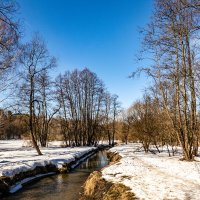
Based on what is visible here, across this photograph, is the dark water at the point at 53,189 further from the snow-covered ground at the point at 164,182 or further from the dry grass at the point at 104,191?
the snow-covered ground at the point at 164,182

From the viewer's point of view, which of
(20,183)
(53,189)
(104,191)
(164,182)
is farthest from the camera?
(20,183)

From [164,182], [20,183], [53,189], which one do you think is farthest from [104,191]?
[20,183]

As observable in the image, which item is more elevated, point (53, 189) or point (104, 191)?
point (104, 191)

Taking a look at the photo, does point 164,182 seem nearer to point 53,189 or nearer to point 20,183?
point 53,189

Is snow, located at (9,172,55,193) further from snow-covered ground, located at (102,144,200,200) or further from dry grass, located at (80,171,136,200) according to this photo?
snow-covered ground, located at (102,144,200,200)

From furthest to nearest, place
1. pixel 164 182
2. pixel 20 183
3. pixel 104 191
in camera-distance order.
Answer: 1. pixel 20 183
2. pixel 104 191
3. pixel 164 182

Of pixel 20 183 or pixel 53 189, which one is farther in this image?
pixel 20 183

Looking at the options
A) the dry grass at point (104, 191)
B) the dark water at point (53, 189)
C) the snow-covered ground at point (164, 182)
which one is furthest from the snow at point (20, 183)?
the snow-covered ground at point (164, 182)

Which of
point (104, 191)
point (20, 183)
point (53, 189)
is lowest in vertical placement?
point (53, 189)

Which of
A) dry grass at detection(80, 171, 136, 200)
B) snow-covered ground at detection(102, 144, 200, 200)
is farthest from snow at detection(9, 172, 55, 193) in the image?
snow-covered ground at detection(102, 144, 200, 200)

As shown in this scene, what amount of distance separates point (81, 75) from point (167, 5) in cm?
A: 3009

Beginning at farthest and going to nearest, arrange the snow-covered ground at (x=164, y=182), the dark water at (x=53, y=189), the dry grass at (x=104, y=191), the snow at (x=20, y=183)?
the snow at (x=20, y=183) → the dark water at (x=53, y=189) → the dry grass at (x=104, y=191) → the snow-covered ground at (x=164, y=182)

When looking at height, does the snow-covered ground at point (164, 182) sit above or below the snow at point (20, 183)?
above

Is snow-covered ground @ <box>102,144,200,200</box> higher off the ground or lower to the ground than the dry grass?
higher
